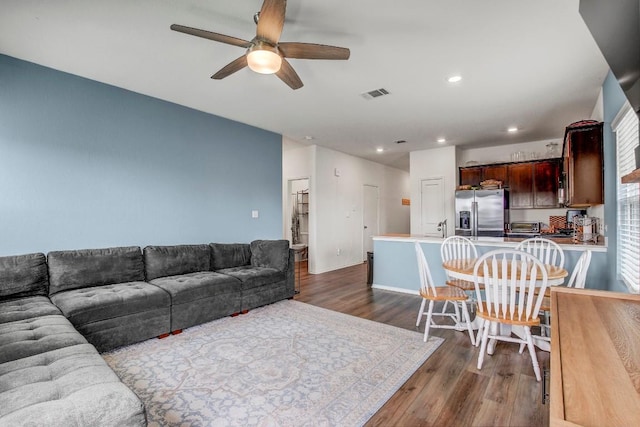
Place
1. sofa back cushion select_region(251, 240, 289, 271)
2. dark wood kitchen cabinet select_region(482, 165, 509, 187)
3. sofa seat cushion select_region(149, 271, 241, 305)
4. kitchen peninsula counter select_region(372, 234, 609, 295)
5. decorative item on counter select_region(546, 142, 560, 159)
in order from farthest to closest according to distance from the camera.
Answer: dark wood kitchen cabinet select_region(482, 165, 509, 187) → decorative item on counter select_region(546, 142, 560, 159) → sofa back cushion select_region(251, 240, 289, 271) → kitchen peninsula counter select_region(372, 234, 609, 295) → sofa seat cushion select_region(149, 271, 241, 305)

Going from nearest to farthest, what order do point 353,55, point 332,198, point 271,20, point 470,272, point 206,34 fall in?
1. point 271,20
2. point 206,34
3. point 470,272
4. point 353,55
5. point 332,198

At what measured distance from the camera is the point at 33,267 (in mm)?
2814

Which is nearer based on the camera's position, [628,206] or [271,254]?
[628,206]

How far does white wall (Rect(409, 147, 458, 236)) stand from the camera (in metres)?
6.34

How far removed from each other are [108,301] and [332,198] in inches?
184

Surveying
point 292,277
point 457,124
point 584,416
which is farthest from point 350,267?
point 584,416

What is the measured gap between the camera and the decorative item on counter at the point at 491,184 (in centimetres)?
571

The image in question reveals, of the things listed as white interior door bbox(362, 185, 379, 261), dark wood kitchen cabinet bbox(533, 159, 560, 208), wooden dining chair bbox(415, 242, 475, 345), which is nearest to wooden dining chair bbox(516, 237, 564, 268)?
wooden dining chair bbox(415, 242, 475, 345)

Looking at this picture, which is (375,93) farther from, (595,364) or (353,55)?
(595,364)

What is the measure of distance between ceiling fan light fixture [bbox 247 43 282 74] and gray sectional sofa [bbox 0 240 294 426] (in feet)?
6.74

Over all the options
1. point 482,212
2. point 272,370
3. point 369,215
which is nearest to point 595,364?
point 272,370

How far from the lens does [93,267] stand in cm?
313

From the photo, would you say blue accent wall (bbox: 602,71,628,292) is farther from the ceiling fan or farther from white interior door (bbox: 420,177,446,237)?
white interior door (bbox: 420,177,446,237)

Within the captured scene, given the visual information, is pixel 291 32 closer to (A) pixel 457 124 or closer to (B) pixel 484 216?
(A) pixel 457 124
